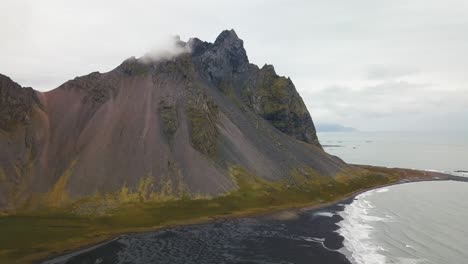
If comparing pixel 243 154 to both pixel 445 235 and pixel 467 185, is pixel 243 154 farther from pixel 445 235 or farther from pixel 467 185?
pixel 467 185

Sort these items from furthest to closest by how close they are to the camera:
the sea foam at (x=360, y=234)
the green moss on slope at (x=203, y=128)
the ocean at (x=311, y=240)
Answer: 1. the green moss on slope at (x=203, y=128)
2. the sea foam at (x=360, y=234)
3. the ocean at (x=311, y=240)

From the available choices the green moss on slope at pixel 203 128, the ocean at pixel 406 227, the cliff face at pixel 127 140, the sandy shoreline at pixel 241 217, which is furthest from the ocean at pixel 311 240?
the green moss on slope at pixel 203 128

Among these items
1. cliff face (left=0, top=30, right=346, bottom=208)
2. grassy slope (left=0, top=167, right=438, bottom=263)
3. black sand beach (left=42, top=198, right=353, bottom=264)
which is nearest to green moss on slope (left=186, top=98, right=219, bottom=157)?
cliff face (left=0, top=30, right=346, bottom=208)

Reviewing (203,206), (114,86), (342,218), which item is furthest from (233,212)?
(114,86)

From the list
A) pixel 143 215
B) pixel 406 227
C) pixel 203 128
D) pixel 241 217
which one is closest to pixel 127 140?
pixel 203 128

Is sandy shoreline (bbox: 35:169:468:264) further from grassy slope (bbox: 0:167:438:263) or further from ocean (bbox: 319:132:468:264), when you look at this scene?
ocean (bbox: 319:132:468:264)

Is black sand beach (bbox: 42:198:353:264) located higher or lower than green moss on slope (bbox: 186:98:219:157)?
lower

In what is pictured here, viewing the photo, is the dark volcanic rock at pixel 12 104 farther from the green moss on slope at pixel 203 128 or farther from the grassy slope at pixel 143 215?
the green moss on slope at pixel 203 128
